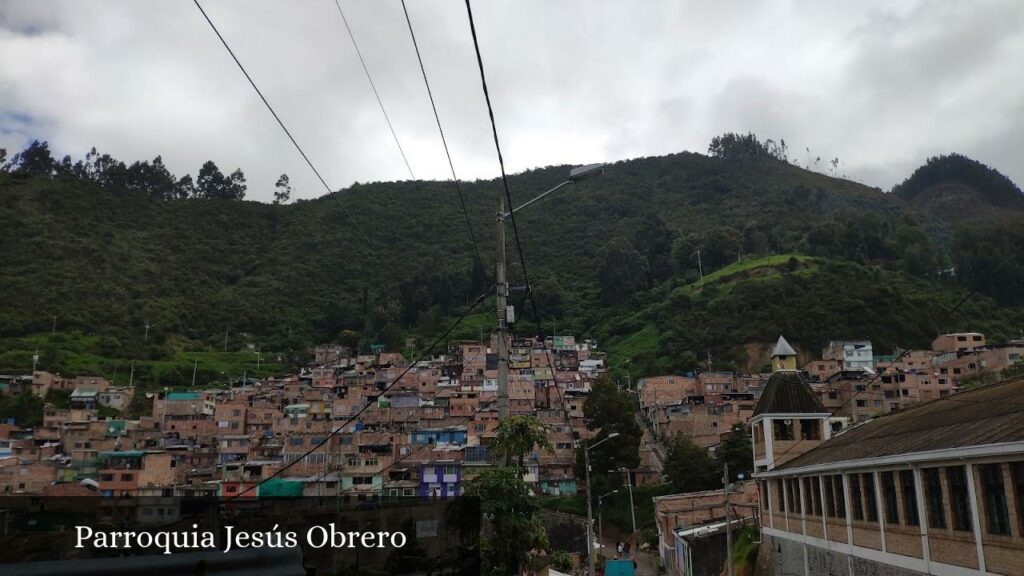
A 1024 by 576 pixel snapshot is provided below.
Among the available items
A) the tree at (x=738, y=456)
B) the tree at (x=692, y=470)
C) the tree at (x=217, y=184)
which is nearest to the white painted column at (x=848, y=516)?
the tree at (x=738, y=456)

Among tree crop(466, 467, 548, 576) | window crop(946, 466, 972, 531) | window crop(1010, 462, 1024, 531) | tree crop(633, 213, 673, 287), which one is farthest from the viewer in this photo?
tree crop(633, 213, 673, 287)

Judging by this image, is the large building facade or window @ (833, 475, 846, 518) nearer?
the large building facade

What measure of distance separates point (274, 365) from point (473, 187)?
271 ft

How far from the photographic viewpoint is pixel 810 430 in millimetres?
29734

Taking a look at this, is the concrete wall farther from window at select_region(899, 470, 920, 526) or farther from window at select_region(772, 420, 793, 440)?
window at select_region(772, 420, 793, 440)

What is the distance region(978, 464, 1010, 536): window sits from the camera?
13.0 m

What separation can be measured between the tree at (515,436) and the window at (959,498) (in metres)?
7.82

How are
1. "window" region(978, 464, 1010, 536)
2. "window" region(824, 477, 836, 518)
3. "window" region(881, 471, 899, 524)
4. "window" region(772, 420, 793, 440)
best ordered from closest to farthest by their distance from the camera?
1. "window" region(978, 464, 1010, 536)
2. "window" region(881, 471, 899, 524)
3. "window" region(824, 477, 836, 518)
4. "window" region(772, 420, 793, 440)

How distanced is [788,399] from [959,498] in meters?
15.1

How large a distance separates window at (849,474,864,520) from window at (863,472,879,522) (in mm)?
308

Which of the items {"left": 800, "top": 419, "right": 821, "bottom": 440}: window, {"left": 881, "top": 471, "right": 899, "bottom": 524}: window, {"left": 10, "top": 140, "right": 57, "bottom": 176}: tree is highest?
{"left": 10, "top": 140, "right": 57, "bottom": 176}: tree

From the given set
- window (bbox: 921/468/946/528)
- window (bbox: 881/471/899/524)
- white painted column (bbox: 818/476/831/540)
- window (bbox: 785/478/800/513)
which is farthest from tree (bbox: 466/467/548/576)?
window (bbox: 785/478/800/513)

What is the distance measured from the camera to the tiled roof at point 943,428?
13.9m

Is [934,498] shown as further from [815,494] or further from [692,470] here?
[692,470]
